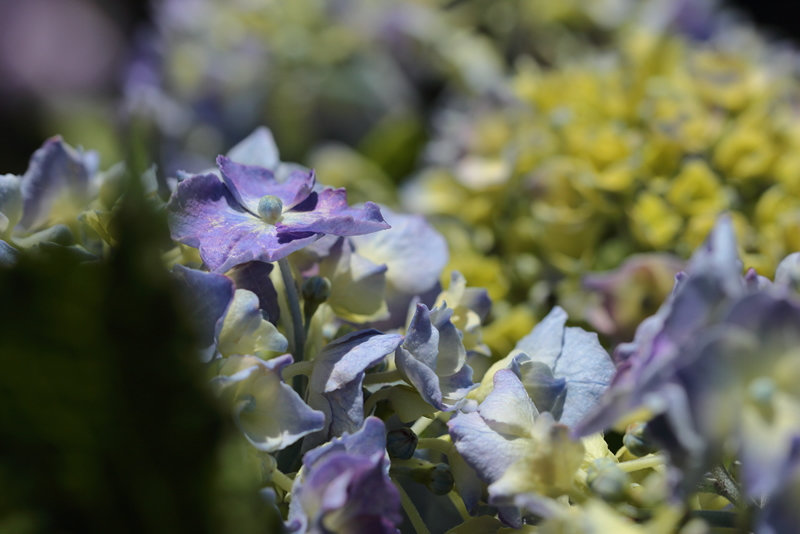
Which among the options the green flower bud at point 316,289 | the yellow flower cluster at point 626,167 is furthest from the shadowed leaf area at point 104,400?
the yellow flower cluster at point 626,167

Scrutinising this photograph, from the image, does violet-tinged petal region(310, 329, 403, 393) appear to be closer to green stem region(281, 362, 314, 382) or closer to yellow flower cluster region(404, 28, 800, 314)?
green stem region(281, 362, 314, 382)

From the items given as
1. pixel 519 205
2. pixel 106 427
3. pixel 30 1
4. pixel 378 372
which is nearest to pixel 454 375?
pixel 378 372

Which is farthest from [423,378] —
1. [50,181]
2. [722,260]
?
[50,181]

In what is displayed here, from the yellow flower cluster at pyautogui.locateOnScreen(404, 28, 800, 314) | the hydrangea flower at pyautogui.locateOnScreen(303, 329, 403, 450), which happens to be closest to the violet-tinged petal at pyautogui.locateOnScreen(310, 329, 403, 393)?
the hydrangea flower at pyautogui.locateOnScreen(303, 329, 403, 450)

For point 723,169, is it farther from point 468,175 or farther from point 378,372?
point 378,372

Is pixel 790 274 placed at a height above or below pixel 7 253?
above

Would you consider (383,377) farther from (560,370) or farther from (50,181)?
(50,181)
